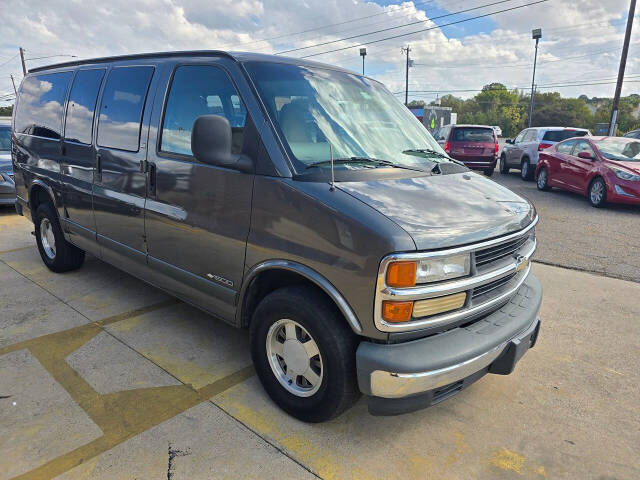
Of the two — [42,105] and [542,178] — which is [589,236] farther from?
[42,105]

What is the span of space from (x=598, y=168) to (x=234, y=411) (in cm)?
992

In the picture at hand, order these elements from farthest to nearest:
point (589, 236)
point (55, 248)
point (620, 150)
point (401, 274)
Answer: point (620, 150)
point (589, 236)
point (55, 248)
point (401, 274)

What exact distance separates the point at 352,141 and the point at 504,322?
1.44 m

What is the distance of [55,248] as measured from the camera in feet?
16.9

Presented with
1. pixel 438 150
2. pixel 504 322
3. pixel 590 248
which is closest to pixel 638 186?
pixel 590 248

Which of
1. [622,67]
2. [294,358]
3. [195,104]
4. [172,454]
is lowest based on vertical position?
[172,454]

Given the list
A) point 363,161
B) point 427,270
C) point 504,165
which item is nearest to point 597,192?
point 504,165

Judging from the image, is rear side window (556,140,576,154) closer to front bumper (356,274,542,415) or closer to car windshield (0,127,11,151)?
front bumper (356,274,542,415)

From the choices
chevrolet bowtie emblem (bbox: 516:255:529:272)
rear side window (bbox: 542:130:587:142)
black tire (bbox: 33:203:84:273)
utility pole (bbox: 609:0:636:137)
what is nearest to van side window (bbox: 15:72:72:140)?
black tire (bbox: 33:203:84:273)

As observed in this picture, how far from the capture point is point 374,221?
222 cm

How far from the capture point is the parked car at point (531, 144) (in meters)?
14.1

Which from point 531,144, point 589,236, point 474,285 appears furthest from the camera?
point 531,144

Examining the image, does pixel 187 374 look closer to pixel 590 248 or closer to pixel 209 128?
pixel 209 128

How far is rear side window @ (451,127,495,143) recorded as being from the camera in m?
14.8
